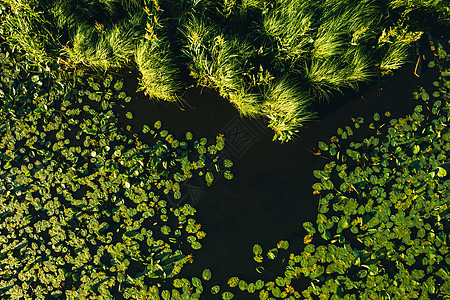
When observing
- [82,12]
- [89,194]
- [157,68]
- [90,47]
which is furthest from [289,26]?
[89,194]

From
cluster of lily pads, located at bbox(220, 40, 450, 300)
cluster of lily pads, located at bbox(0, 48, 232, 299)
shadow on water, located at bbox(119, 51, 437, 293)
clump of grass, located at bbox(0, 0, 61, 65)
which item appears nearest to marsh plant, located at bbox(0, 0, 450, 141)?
clump of grass, located at bbox(0, 0, 61, 65)

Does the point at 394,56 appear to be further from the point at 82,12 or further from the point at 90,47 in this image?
the point at 82,12

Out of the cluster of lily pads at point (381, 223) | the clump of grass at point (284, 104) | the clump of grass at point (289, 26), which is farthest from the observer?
the cluster of lily pads at point (381, 223)

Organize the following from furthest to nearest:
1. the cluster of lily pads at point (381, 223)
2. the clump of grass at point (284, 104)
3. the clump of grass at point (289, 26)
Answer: the cluster of lily pads at point (381, 223) < the clump of grass at point (284, 104) < the clump of grass at point (289, 26)

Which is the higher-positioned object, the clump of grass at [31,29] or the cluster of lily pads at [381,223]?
the clump of grass at [31,29]

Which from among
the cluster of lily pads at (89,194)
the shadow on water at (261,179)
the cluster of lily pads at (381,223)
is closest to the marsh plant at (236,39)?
the shadow on water at (261,179)

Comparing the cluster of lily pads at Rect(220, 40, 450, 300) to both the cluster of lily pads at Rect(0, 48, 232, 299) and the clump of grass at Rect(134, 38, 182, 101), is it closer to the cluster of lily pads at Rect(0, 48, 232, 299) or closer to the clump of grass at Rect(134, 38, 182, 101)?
the cluster of lily pads at Rect(0, 48, 232, 299)

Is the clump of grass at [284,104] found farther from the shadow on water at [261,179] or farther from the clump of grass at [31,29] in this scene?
the clump of grass at [31,29]

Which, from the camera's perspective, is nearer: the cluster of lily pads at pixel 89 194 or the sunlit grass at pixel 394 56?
the sunlit grass at pixel 394 56
